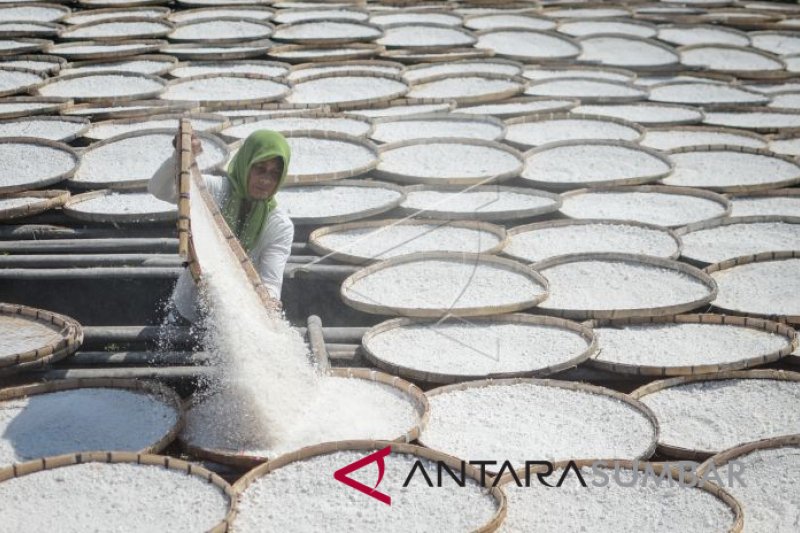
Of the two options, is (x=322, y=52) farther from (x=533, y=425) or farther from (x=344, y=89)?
(x=533, y=425)

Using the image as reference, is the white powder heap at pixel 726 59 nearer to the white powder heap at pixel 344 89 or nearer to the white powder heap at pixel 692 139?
the white powder heap at pixel 692 139

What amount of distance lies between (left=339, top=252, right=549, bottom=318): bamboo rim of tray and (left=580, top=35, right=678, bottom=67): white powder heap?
3.07 m

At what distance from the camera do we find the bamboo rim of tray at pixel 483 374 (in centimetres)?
300

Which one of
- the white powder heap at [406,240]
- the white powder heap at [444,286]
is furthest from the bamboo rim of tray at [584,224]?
the white powder heap at [444,286]

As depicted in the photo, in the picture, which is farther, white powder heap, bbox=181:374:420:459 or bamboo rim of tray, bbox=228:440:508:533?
white powder heap, bbox=181:374:420:459

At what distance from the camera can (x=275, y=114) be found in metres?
5.06

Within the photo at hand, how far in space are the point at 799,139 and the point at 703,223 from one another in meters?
1.52

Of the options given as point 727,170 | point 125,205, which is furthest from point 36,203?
point 727,170

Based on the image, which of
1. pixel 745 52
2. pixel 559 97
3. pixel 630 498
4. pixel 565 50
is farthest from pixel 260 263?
pixel 745 52

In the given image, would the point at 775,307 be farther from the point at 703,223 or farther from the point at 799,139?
the point at 799,139

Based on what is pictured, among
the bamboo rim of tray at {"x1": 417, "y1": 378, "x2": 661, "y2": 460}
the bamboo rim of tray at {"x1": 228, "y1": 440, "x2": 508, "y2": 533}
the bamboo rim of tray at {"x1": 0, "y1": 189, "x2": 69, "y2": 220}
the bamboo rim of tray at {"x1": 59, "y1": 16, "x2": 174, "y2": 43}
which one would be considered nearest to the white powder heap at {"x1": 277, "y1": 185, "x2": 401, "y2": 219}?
the bamboo rim of tray at {"x1": 0, "y1": 189, "x2": 69, "y2": 220}

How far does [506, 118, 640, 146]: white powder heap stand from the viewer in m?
5.02

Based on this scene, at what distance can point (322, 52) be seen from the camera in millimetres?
6320

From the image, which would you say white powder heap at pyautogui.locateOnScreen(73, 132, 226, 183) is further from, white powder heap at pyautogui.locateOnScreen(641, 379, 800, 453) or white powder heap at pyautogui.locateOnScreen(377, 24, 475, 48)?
white powder heap at pyautogui.locateOnScreen(377, 24, 475, 48)
